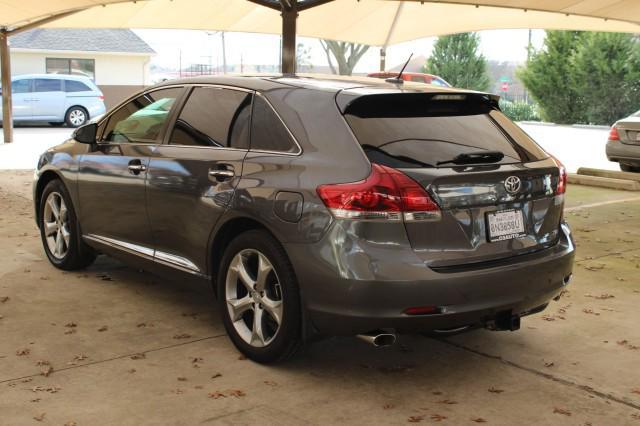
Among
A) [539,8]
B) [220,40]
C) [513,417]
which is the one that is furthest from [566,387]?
[220,40]

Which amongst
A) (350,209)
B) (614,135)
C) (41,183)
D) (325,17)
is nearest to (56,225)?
(41,183)

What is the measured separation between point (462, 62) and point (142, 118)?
38.4 metres

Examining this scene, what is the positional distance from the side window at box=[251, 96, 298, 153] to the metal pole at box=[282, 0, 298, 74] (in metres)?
8.00

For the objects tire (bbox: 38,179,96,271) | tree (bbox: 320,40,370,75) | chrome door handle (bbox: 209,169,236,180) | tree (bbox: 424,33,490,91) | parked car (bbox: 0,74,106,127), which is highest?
tree (bbox: 320,40,370,75)

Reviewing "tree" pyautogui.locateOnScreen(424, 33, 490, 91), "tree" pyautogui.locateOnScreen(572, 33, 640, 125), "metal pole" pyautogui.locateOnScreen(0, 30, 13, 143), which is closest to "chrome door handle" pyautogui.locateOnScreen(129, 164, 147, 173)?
"metal pole" pyautogui.locateOnScreen(0, 30, 13, 143)

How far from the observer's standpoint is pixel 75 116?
28.0 metres

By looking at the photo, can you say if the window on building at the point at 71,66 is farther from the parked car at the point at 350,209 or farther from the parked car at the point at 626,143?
the parked car at the point at 350,209

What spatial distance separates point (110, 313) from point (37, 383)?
1.32 meters

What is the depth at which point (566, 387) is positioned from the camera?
14.5 feet

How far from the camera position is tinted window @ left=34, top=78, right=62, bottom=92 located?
1073 inches

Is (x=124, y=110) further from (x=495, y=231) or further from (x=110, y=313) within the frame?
(x=495, y=231)

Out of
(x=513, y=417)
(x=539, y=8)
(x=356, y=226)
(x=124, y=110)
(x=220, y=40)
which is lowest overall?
(x=513, y=417)

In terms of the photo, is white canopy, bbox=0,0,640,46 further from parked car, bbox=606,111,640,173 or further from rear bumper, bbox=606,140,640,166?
rear bumper, bbox=606,140,640,166

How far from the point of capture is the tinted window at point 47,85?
27.2 meters
